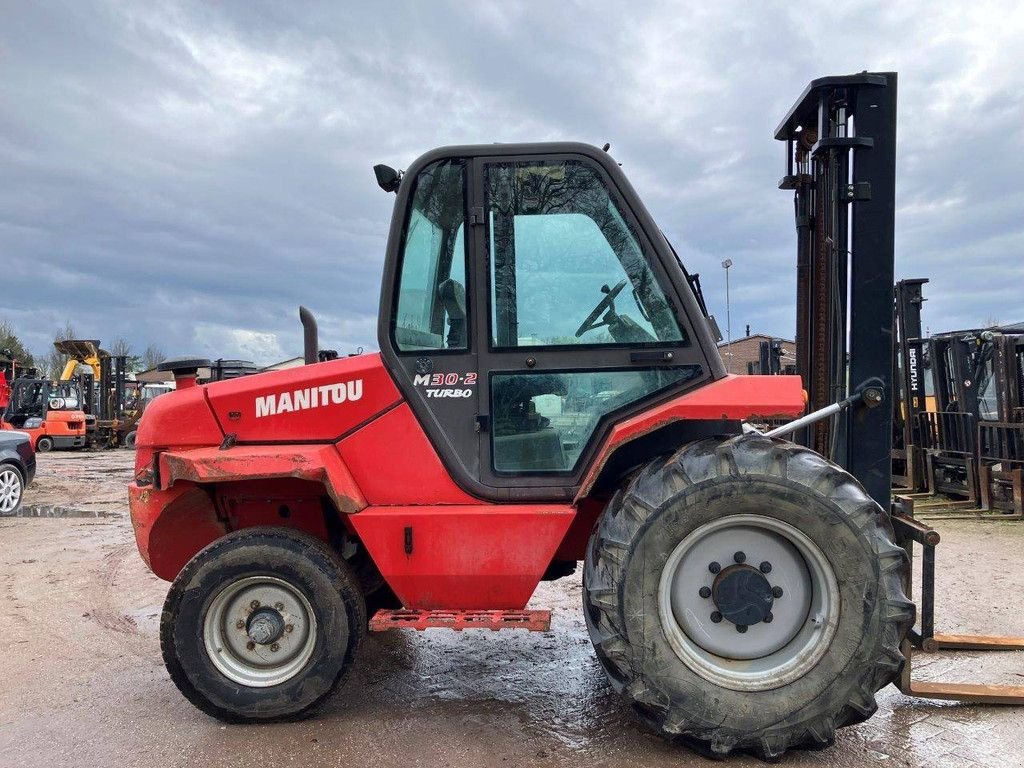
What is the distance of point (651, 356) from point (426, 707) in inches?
84.3

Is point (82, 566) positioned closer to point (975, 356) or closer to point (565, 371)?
point (565, 371)

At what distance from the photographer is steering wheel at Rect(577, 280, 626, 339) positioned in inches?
137

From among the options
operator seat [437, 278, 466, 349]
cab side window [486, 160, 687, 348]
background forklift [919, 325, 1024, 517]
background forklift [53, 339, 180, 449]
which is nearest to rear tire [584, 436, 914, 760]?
cab side window [486, 160, 687, 348]

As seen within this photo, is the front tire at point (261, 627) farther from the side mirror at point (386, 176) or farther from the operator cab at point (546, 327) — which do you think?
the side mirror at point (386, 176)

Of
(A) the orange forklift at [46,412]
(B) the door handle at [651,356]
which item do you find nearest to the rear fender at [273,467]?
(B) the door handle at [651,356]

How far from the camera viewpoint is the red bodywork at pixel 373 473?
3.40m

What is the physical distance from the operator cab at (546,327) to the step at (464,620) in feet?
1.80

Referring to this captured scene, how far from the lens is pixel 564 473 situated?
3.49 metres

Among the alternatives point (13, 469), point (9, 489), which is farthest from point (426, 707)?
point (13, 469)

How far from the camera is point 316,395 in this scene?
12.0ft

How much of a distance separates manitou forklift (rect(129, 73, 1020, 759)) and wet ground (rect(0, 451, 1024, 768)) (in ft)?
0.89

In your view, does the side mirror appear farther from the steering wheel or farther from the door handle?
the door handle

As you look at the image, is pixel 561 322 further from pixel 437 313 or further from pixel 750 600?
Result: pixel 750 600

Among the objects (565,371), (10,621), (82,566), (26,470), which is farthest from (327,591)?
(26,470)
